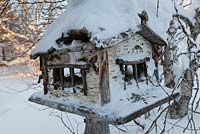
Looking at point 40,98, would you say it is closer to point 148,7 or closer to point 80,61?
point 80,61

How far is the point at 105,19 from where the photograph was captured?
2.11m

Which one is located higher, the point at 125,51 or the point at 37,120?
the point at 125,51

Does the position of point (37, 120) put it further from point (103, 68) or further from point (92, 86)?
point (103, 68)

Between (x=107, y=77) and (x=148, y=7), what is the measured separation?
774mm

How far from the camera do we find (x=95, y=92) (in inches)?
89.7

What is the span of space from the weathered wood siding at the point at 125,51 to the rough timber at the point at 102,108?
10.5 inches

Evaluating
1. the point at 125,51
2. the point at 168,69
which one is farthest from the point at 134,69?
Result: the point at 168,69

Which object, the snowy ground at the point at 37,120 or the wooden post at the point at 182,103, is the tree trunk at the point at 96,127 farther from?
the wooden post at the point at 182,103

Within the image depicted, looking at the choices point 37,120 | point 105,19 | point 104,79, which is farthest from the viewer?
point 37,120

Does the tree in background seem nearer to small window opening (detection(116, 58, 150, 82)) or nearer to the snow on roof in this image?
the snow on roof

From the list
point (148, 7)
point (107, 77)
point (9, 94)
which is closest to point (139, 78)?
point (107, 77)

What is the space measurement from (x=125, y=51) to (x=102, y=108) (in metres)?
0.52

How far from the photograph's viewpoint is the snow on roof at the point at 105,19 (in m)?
2.06

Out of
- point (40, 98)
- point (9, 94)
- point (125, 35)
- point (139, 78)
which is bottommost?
point (9, 94)
